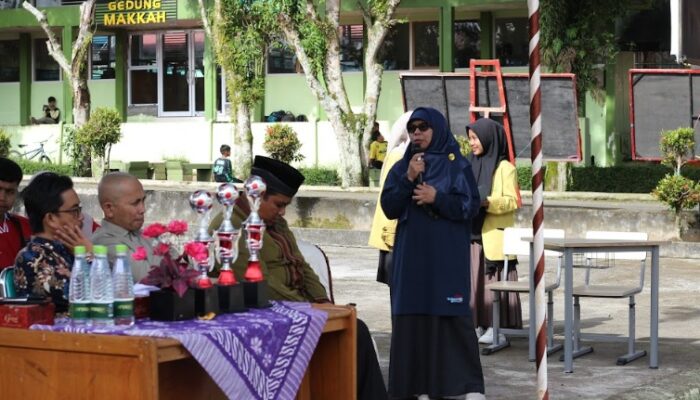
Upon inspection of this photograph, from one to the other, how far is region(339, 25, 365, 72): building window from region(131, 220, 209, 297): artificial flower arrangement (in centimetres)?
3085

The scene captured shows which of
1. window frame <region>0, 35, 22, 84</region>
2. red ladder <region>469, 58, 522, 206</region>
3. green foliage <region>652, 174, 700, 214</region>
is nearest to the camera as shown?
green foliage <region>652, 174, 700, 214</region>

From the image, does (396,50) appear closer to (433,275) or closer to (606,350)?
(606,350)

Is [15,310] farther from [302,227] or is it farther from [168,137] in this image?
[168,137]

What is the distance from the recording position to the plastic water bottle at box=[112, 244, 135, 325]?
19.1 ft

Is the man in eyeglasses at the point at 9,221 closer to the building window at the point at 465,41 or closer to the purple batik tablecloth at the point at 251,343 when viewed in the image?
the purple batik tablecloth at the point at 251,343

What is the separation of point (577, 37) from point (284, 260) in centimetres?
2239

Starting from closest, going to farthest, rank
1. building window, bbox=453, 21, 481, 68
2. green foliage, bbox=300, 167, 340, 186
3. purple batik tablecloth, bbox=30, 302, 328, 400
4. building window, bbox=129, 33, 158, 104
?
purple batik tablecloth, bbox=30, 302, 328, 400
green foliage, bbox=300, 167, 340, 186
building window, bbox=453, 21, 481, 68
building window, bbox=129, 33, 158, 104

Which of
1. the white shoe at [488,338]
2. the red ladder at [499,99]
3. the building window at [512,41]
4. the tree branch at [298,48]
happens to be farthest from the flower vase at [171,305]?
the building window at [512,41]

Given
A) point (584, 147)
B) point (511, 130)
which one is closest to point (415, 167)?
point (511, 130)

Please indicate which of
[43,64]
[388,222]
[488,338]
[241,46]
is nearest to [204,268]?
[388,222]

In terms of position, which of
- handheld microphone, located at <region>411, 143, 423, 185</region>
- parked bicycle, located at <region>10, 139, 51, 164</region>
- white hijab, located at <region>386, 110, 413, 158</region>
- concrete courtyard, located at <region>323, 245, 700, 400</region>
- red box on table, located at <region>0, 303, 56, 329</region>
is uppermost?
parked bicycle, located at <region>10, 139, 51, 164</region>

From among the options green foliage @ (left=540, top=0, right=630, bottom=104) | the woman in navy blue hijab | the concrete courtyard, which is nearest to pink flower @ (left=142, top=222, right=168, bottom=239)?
the woman in navy blue hijab

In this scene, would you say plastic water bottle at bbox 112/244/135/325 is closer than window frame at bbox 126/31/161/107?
Yes

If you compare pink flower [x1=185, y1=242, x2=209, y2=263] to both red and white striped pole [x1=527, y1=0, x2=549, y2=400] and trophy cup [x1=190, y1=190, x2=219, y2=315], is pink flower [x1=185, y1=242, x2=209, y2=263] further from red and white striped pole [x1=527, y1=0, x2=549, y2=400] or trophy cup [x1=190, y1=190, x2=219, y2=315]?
red and white striped pole [x1=527, y1=0, x2=549, y2=400]
